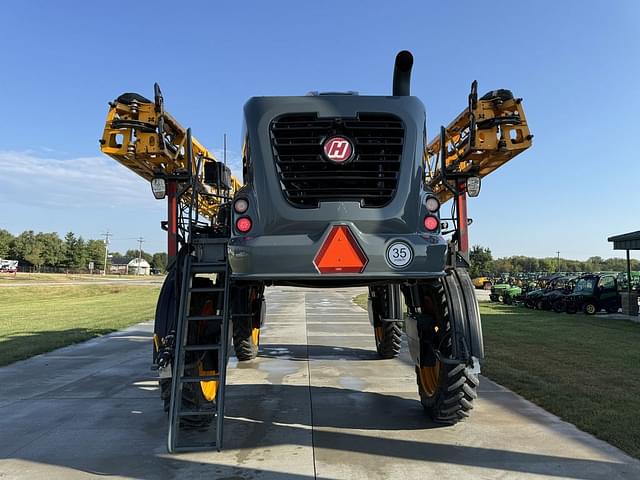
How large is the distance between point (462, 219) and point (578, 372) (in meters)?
4.06

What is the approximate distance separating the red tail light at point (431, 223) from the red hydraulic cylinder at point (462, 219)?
30.4 inches

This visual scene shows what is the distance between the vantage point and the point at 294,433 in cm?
451

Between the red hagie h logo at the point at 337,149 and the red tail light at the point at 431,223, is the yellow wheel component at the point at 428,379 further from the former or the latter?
the red hagie h logo at the point at 337,149

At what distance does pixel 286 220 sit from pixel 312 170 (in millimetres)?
480

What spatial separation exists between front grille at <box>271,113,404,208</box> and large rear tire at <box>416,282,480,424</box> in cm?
127

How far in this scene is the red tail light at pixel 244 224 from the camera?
3.89 meters

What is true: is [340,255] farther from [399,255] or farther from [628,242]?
[628,242]

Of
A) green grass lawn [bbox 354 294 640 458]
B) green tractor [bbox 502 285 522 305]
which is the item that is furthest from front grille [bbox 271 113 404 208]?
green tractor [bbox 502 285 522 305]

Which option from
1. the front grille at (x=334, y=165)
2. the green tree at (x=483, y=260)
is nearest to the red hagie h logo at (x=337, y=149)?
the front grille at (x=334, y=165)

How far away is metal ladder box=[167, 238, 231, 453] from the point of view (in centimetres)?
375

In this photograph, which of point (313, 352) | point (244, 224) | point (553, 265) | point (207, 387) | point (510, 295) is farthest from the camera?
point (553, 265)

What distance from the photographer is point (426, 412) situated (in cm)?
502

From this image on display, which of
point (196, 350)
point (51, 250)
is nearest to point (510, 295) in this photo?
point (196, 350)

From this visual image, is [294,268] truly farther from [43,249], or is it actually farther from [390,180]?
[43,249]
